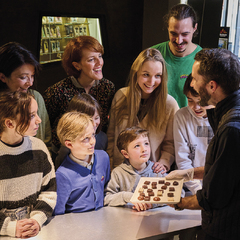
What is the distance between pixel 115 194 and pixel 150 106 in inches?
33.8

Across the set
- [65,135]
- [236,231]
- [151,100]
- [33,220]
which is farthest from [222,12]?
[33,220]

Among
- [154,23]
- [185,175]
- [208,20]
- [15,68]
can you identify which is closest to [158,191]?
[185,175]

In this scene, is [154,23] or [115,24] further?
[115,24]

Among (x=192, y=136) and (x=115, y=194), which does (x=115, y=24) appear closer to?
(x=192, y=136)

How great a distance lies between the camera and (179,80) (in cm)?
301

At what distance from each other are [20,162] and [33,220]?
35cm

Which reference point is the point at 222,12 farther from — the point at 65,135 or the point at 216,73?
the point at 65,135

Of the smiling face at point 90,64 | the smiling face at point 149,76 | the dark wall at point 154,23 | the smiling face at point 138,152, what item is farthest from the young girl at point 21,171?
the dark wall at point 154,23

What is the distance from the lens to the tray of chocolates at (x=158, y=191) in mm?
1842

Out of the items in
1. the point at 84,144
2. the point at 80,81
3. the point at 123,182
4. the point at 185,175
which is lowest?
the point at 123,182

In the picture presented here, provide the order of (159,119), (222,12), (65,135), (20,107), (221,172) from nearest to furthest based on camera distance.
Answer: (221,172)
(20,107)
(65,135)
(159,119)
(222,12)

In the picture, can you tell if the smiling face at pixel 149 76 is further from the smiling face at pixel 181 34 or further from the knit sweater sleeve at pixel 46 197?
the knit sweater sleeve at pixel 46 197

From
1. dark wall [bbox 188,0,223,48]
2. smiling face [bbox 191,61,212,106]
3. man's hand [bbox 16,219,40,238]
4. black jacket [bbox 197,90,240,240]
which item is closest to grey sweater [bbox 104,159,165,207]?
man's hand [bbox 16,219,40,238]

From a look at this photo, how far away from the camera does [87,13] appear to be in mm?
4836
